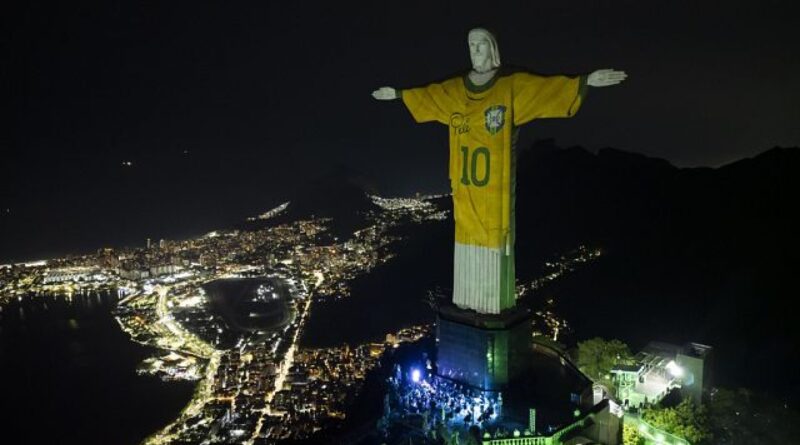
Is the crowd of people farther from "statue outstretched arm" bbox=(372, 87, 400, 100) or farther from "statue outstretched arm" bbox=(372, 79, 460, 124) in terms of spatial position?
"statue outstretched arm" bbox=(372, 87, 400, 100)

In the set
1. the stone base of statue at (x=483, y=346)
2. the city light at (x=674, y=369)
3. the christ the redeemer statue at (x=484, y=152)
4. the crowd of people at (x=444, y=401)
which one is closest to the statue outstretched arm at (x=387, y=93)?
the christ the redeemer statue at (x=484, y=152)

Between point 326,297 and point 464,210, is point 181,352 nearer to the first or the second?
point 326,297

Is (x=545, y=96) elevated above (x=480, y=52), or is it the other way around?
(x=480, y=52)

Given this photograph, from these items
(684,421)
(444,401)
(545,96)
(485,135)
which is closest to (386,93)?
(485,135)

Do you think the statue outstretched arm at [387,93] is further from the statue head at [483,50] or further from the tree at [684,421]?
the tree at [684,421]

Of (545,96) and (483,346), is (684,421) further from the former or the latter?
(545,96)

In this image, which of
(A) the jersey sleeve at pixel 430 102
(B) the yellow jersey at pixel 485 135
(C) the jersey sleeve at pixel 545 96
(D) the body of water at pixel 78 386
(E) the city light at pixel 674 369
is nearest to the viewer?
(C) the jersey sleeve at pixel 545 96
